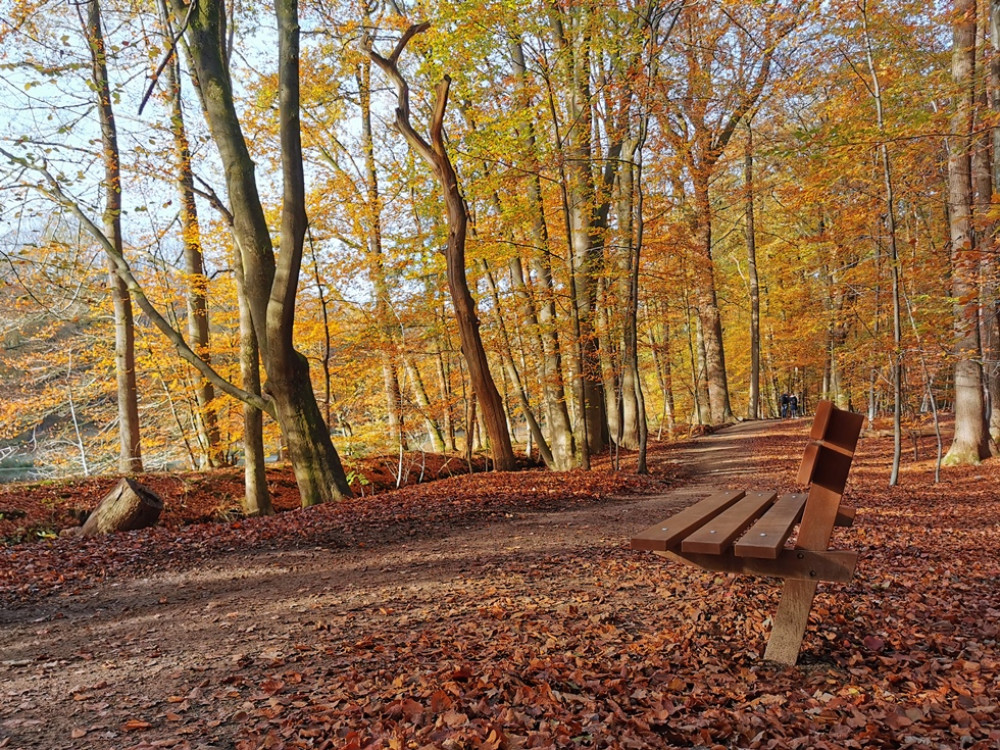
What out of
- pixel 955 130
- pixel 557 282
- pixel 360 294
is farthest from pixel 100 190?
pixel 955 130

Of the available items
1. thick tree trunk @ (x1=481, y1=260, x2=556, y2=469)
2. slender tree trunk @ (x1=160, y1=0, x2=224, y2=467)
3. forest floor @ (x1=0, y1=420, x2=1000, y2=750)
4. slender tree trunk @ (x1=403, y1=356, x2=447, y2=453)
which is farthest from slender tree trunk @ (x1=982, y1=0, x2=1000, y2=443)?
slender tree trunk @ (x1=160, y1=0, x2=224, y2=467)

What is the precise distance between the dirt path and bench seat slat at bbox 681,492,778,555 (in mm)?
1410

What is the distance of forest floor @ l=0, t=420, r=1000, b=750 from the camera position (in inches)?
97.6

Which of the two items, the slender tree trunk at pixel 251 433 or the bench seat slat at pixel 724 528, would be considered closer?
the bench seat slat at pixel 724 528

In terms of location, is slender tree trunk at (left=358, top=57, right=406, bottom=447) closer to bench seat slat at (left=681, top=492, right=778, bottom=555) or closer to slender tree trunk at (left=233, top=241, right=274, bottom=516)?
slender tree trunk at (left=233, top=241, right=274, bottom=516)

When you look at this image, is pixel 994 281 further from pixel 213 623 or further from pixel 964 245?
pixel 213 623

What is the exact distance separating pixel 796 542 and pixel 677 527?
0.53 m

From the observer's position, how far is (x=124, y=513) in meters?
7.50

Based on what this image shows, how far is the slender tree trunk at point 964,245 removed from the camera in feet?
29.5

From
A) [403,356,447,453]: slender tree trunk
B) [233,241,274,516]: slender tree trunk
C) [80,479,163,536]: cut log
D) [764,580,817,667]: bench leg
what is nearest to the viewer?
[764,580,817,667]: bench leg

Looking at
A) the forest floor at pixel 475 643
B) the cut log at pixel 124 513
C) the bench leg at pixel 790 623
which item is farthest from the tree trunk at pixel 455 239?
the bench leg at pixel 790 623

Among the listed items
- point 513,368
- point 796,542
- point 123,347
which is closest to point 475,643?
point 796,542

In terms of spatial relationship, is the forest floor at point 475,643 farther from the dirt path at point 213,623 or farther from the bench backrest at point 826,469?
the bench backrest at point 826,469

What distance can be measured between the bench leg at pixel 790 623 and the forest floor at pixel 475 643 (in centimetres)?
9
